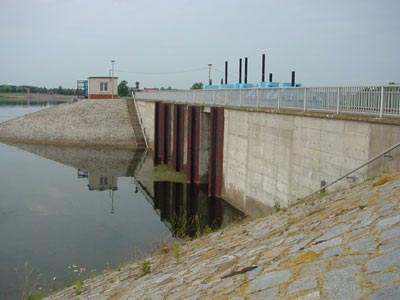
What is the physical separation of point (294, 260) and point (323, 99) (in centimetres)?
1024

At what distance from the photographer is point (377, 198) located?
7.16 m

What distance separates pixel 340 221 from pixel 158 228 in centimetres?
1238

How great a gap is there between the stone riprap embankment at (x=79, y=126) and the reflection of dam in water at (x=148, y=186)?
7.73ft

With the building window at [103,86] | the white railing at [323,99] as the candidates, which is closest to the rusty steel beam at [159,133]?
the white railing at [323,99]

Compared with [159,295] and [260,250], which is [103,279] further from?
[260,250]

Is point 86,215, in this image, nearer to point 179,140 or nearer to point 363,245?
point 179,140

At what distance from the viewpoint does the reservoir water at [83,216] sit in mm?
13844

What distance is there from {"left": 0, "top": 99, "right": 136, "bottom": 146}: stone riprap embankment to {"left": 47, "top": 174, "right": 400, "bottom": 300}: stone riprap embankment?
119 ft

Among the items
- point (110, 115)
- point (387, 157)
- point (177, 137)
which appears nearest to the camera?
point (387, 157)

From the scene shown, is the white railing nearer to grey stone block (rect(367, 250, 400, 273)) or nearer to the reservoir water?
the reservoir water

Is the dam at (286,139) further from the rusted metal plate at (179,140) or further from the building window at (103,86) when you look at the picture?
the building window at (103,86)

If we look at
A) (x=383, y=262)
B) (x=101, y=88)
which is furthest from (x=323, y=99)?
(x=101, y=88)

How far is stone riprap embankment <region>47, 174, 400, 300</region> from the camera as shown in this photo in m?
4.27

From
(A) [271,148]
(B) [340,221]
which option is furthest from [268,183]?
(B) [340,221]
